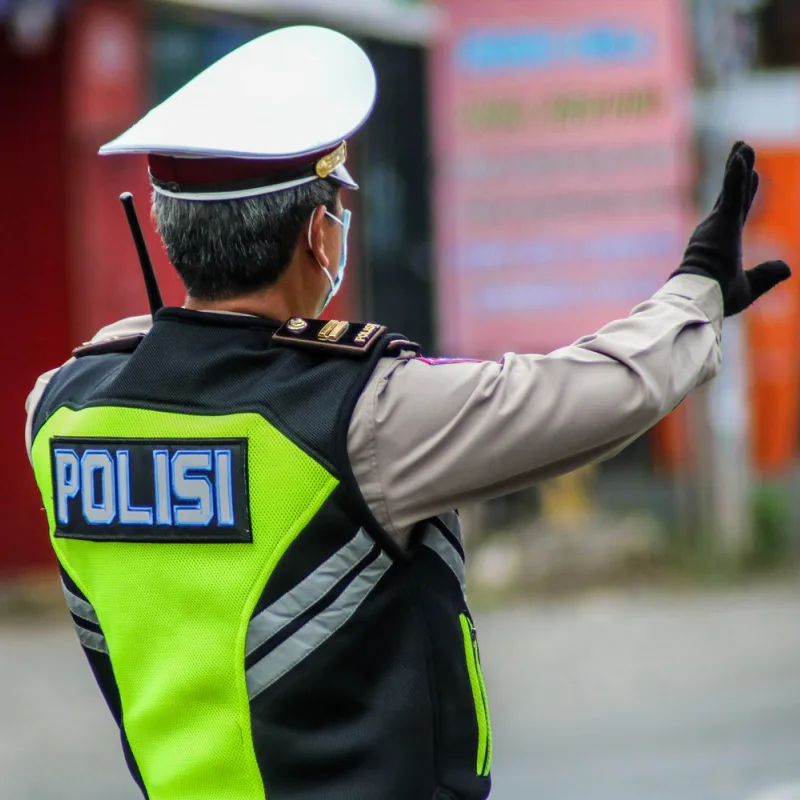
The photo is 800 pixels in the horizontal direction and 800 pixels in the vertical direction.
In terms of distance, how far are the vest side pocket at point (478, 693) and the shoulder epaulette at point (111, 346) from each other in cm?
63

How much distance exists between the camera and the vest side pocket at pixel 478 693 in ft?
6.34

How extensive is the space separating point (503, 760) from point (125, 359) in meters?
3.98

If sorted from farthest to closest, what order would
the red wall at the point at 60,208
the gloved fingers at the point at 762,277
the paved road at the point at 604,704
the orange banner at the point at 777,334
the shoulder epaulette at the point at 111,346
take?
1. the orange banner at the point at 777,334
2. the red wall at the point at 60,208
3. the paved road at the point at 604,704
4. the shoulder epaulette at the point at 111,346
5. the gloved fingers at the point at 762,277

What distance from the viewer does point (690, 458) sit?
915 centimetres

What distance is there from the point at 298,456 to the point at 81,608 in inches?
17.5

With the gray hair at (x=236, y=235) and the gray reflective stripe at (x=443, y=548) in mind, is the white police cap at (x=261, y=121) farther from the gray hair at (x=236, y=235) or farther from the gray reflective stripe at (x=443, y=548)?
the gray reflective stripe at (x=443, y=548)

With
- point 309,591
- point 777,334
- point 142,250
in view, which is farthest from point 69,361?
point 777,334

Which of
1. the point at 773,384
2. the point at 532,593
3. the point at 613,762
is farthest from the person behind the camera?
the point at 773,384

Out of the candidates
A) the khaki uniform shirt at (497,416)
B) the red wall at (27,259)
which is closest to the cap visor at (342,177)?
the khaki uniform shirt at (497,416)

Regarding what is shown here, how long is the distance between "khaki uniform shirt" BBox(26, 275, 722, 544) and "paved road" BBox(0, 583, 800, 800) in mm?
3596

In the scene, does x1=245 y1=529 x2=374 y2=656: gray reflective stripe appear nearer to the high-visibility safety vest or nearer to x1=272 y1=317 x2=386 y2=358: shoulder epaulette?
the high-visibility safety vest

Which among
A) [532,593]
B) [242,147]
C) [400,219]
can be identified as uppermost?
[242,147]

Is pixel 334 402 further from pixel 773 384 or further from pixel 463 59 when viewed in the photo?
pixel 773 384

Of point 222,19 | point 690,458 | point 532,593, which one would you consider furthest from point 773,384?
point 222,19
